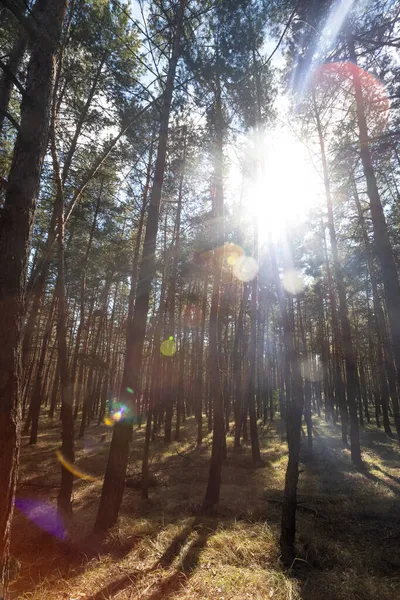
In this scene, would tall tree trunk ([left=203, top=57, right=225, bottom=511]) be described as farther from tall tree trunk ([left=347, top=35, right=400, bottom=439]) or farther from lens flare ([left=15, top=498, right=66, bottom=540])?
tall tree trunk ([left=347, top=35, right=400, bottom=439])

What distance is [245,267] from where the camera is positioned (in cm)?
1391

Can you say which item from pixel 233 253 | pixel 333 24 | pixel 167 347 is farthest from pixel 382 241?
pixel 167 347

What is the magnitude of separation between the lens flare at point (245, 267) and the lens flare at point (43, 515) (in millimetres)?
10333

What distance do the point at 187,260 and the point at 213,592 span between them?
38.5ft

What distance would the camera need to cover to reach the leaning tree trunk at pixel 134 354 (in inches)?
219

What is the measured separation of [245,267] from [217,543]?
34.9 feet

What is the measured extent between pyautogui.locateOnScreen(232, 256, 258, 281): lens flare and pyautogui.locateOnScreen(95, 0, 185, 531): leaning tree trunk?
7130mm

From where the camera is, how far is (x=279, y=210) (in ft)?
24.0

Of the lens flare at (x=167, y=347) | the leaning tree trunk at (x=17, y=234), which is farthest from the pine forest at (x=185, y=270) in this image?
the lens flare at (x=167, y=347)

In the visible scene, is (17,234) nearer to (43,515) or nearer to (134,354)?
(134,354)

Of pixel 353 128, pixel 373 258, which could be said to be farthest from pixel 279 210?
pixel 373 258

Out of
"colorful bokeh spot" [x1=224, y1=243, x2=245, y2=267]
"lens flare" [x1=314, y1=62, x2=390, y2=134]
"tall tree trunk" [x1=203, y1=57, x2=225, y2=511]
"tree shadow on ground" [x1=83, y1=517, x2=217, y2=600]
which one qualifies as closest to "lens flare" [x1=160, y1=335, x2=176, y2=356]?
"colorful bokeh spot" [x1=224, y1=243, x2=245, y2=267]

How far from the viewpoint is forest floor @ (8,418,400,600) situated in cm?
392

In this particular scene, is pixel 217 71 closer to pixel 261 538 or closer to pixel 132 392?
pixel 132 392
